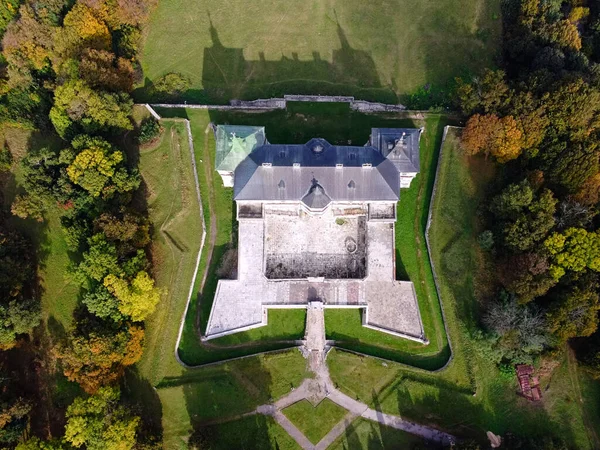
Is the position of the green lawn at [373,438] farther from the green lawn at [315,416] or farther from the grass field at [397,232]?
the grass field at [397,232]

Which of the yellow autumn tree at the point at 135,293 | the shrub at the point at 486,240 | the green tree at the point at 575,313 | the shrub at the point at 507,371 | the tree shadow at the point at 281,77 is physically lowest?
the shrub at the point at 507,371

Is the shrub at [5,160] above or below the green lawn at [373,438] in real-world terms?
above

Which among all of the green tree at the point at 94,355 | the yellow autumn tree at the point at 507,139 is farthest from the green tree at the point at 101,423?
the yellow autumn tree at the point at 507,139

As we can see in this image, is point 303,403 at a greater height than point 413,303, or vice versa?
point 413,303

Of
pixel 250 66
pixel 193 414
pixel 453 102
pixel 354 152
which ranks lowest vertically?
pixel 193 414

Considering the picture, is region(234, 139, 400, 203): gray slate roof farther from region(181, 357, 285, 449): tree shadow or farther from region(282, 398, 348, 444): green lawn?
region(282, 398, 348, 444): green lawn

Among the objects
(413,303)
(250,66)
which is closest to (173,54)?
(250,66)

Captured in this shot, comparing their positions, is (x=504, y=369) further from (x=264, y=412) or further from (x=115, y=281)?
(x=115, y=281)
